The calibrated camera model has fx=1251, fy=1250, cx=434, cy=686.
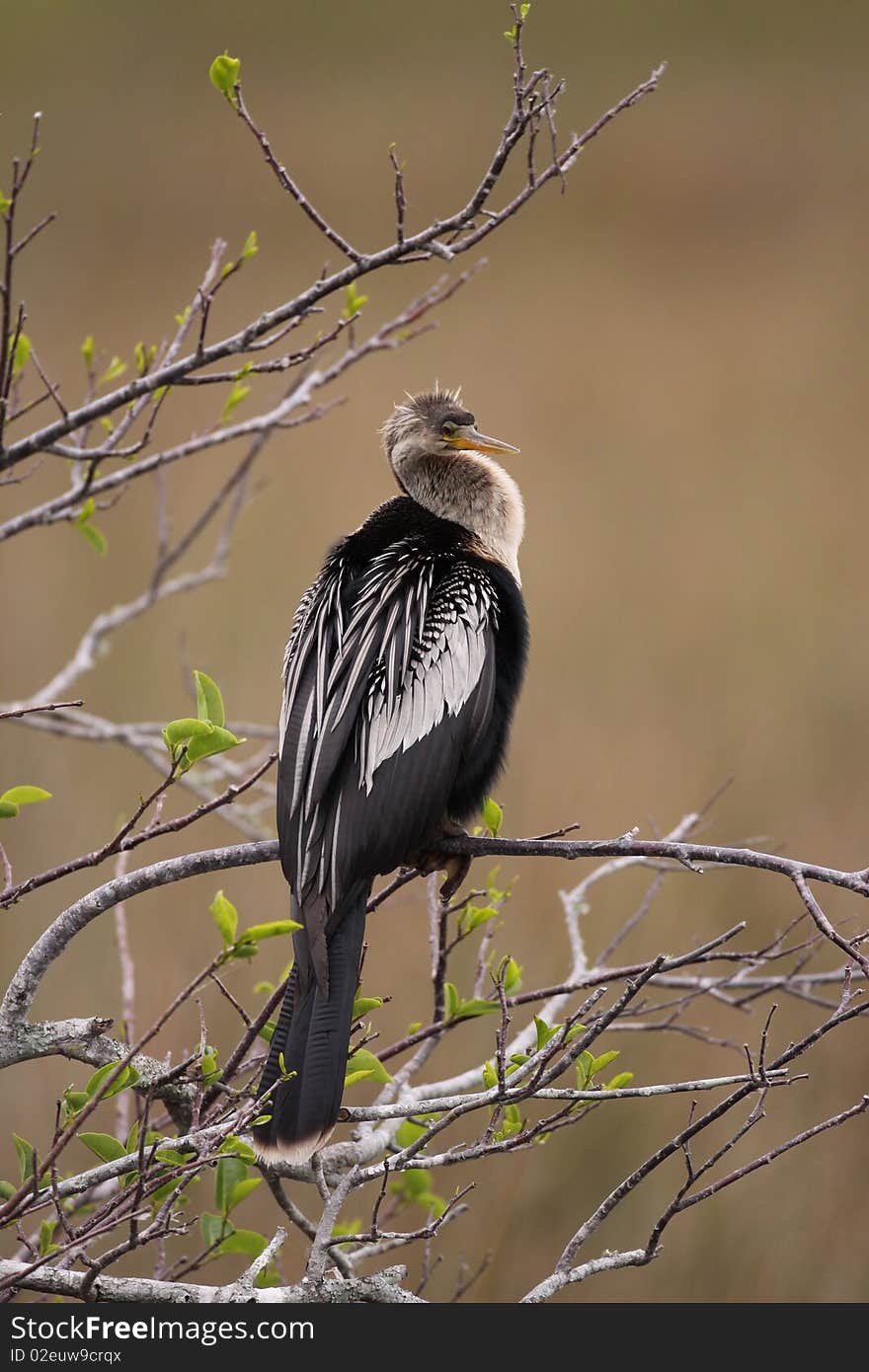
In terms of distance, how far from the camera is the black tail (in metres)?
1.76

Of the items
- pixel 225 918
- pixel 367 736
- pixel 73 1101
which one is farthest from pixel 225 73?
pixel 73 1101

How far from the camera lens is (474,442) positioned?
270 cm

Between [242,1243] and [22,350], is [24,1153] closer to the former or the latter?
[242,1243]

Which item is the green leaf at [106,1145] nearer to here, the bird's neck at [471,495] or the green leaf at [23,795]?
the green leaf at [23,795]

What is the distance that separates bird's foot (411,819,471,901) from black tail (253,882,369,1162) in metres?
0.35

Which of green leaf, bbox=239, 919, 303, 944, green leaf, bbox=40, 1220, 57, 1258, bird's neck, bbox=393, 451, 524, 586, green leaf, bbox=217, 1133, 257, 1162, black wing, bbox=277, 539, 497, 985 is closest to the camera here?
green leaf, bbox=239, 919, 303, 944

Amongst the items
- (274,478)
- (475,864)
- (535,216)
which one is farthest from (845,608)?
(535,216)

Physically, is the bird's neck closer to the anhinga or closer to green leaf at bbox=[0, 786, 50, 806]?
the anhinga

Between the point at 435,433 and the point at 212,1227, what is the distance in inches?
64.8

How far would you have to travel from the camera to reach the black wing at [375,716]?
1.97 m

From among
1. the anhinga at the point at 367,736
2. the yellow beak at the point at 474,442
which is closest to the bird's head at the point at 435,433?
the yellow beak at the point at 474,442

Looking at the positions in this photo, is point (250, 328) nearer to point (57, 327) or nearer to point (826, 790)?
point (826, 790)

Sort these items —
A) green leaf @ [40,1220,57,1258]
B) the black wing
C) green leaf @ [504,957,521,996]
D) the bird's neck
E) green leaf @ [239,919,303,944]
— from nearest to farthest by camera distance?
green leaf @ [239,919,303,944], green leaf @ [40,1220,57,1258], the black wing, green leaf @ [504,957,521,996], the bird's neck

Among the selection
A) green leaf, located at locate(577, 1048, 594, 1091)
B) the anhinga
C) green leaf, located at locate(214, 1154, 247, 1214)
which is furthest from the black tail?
green leaf, located at locate(577, 1048, 594, 1091)
